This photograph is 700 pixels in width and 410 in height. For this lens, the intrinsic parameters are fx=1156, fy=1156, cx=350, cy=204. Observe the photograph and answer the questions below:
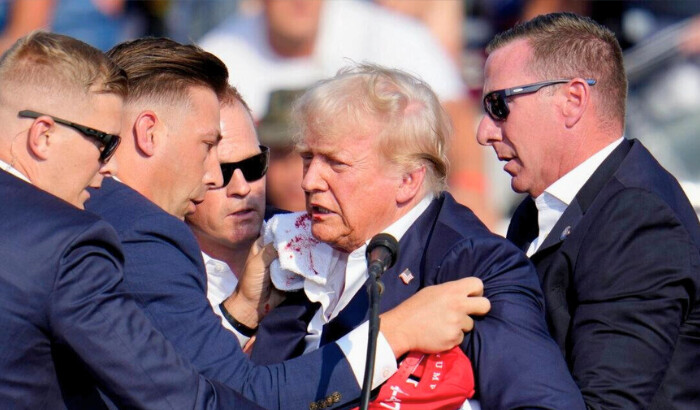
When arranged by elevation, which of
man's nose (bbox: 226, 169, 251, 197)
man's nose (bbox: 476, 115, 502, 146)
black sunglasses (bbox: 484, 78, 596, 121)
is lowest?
man's nose (bbox: 226, 169, 251, 197)

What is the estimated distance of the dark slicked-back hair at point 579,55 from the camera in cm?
389

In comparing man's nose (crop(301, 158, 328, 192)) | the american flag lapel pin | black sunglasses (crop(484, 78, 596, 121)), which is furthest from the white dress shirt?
black sunglasses (crop(484, 78, 596, 121))

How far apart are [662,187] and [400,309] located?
943mm

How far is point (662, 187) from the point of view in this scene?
3.62m

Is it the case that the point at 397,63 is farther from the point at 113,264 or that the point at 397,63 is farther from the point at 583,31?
the point at 113,264

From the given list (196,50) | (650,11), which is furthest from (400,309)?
(650,11)

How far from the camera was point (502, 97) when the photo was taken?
12.9ft

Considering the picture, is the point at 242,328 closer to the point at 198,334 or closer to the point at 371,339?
the point at 198,334

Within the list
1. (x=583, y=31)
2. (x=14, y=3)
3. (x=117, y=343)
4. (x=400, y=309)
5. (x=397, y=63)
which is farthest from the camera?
(x=14, y=3)

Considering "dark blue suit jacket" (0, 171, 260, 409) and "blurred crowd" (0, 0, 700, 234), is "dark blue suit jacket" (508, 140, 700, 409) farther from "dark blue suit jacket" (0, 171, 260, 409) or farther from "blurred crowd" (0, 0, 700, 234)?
"blurred crowd" (0, 0, 700, 234)

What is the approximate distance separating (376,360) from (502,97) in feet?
3.74

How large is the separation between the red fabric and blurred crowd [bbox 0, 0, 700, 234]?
10.6 ft

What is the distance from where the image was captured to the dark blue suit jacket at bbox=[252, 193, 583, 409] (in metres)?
3.25

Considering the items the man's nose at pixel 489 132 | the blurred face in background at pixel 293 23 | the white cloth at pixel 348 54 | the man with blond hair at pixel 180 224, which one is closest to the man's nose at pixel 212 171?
the man with blond hair at pixel 180 224
